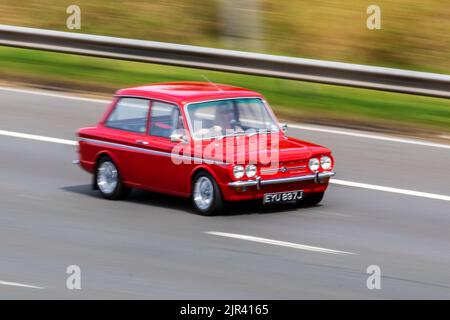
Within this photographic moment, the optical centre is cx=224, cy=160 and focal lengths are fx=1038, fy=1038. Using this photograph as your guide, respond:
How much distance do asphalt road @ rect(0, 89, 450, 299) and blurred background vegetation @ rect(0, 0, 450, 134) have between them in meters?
2.29

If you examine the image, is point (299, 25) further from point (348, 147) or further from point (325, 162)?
point (325, 162)

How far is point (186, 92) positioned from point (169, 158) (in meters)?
0.97

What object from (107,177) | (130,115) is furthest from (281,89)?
(107,177)

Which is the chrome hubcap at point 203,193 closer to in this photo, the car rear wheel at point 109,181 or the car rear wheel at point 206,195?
the car rear wheel at point 206,195

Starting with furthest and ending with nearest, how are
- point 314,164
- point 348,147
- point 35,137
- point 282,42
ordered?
point 282,42, point 35,137, point 348,147, point 314,164

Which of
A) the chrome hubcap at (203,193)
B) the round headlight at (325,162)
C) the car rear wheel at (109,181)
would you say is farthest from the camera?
the car rear wheel at (109,181)

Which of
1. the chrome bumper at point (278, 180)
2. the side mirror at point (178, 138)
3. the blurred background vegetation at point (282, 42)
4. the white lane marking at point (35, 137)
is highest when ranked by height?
the blurred background vegetation at point (282, 42)

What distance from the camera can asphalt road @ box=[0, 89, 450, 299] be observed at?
30.8 feet

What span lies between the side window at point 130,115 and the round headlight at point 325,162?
2.21 m

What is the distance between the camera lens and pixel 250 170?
11516 mm

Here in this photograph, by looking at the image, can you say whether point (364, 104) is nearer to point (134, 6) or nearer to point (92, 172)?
point (92, 172)

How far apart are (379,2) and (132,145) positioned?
39.4 feet

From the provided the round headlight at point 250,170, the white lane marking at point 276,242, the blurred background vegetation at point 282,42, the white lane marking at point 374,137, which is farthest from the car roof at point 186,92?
Answer: the blurred background vegetation at point 282,42

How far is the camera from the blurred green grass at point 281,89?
16.8m
